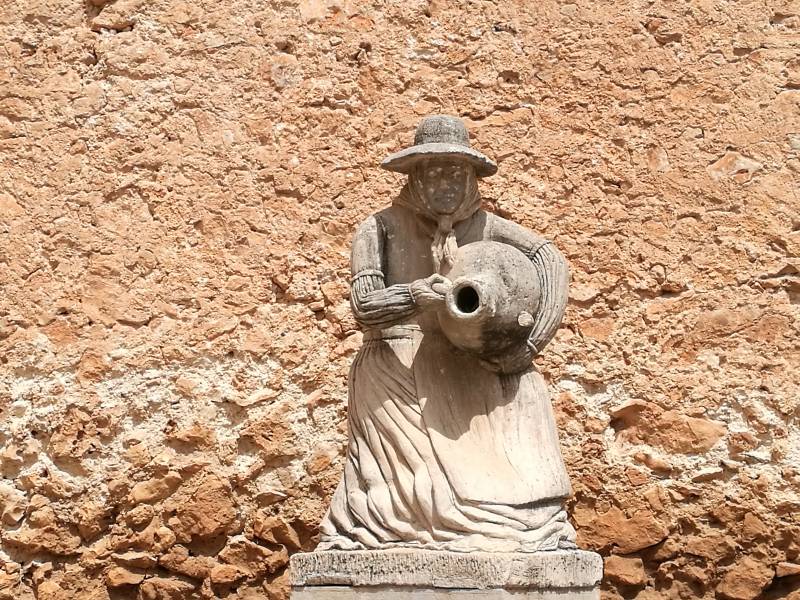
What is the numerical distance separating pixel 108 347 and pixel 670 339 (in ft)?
8.99

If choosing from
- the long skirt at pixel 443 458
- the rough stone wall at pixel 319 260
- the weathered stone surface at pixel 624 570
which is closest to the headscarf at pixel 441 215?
the long skirt at pixel 443 458

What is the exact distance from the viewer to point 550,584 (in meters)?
4.71

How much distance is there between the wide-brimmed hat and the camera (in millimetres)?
5152

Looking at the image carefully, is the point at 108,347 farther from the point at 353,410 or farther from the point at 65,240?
the point at 353,410

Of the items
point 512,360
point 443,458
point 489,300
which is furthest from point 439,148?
point 443,458

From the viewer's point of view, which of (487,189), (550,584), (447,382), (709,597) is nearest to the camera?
(550,584)

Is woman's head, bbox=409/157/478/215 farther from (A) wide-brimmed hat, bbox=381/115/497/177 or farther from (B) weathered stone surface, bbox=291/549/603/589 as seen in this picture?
(B) weathered stone surface, bbox=291/549/603/589

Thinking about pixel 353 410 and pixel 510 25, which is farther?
pixel 510 25

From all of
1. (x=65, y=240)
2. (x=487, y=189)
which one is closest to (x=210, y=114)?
(x=65, y=240)

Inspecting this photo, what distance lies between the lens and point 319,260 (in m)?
7.30

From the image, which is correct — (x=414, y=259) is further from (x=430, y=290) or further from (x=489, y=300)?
(x=489, y=300)

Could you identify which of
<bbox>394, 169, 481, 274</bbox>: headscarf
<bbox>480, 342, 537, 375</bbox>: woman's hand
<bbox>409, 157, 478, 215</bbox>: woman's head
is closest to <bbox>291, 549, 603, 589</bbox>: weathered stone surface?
<bbox>480, 342, 537, 375</bbox>: woman's hand

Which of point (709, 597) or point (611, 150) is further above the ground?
point (611, 150)

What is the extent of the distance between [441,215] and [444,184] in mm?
111
